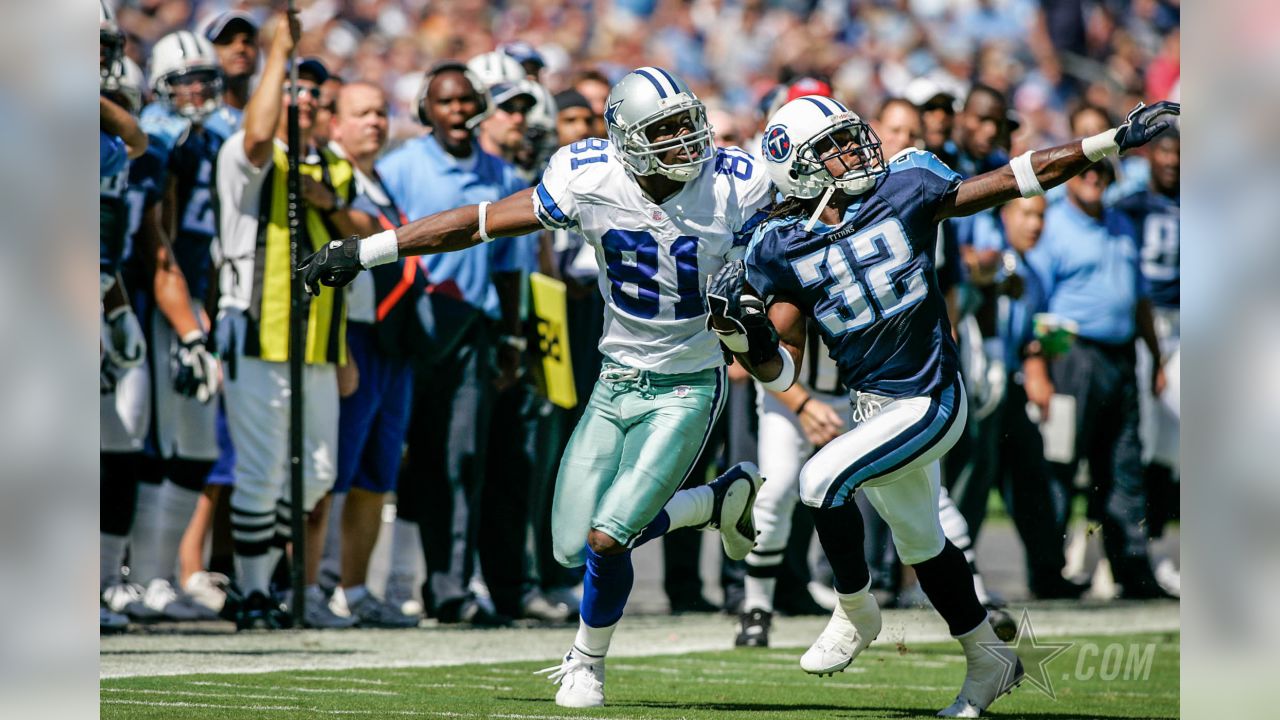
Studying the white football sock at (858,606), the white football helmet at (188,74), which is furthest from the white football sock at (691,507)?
the white football helmet at (188,74)

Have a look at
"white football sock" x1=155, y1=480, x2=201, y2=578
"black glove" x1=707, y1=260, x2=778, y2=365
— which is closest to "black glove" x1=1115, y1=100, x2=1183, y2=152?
"black glove" x1=707, y1=260, x2=778, y2=365

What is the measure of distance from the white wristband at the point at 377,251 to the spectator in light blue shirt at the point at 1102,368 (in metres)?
5.22

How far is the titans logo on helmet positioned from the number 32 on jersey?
0.34 m

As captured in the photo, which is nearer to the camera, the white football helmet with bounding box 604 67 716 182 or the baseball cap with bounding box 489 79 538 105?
the white football helmet with bounding box 604 67 716 182

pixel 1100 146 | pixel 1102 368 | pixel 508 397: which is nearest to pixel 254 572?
pixel 508 397

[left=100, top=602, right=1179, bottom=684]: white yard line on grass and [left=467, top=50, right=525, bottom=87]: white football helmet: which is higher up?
[left=467, top=50, right=525, bottom=87]: white football helmet

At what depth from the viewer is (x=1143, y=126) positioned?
515 cm

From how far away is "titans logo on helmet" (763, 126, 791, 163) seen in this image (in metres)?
5.75

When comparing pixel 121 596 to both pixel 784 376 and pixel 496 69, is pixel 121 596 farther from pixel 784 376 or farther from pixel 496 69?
pixel 784 376

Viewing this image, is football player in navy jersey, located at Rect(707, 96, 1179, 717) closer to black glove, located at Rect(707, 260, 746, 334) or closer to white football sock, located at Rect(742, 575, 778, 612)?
black glove, located at Rect(707, 260, 746, 334)

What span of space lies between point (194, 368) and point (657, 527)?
96.6 inches

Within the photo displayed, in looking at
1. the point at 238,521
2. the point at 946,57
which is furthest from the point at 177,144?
the point at 946,57

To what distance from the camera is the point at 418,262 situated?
8.27m

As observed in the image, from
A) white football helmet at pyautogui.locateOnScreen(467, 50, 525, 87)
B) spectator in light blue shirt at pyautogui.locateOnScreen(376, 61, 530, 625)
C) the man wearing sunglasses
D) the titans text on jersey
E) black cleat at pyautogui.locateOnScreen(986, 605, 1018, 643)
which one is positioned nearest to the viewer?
black cleat at pyautogui.locateOnScreen(986, 605, 1018, 643)
